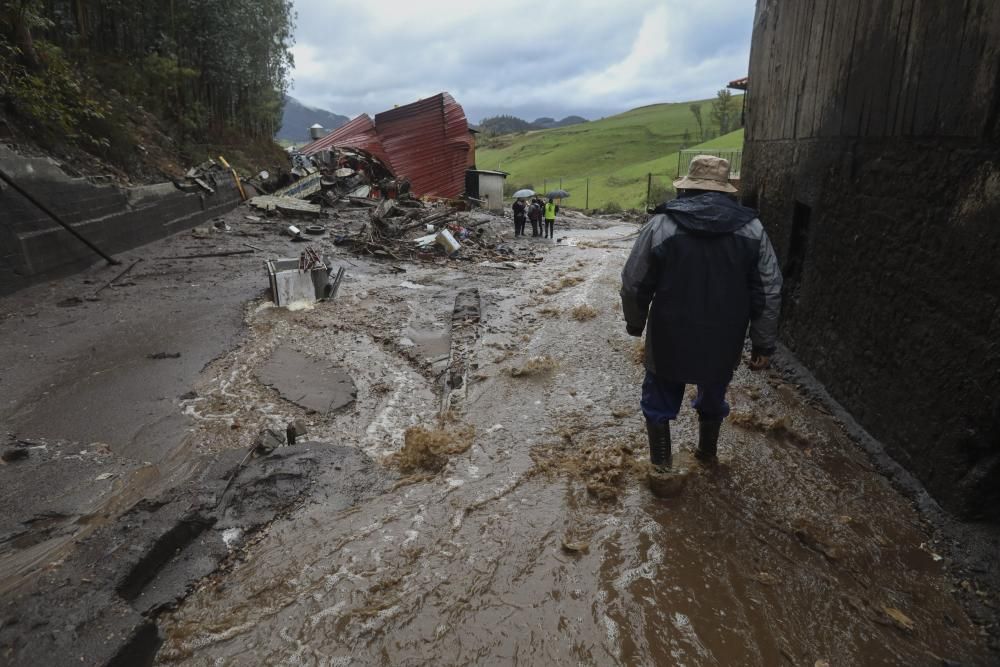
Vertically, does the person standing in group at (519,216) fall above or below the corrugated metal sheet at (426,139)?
below

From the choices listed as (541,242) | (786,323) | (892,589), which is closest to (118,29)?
(541,242)

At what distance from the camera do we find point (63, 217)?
26.2 feet

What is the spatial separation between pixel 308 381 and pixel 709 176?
428cm

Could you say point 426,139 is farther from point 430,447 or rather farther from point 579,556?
point 579,556

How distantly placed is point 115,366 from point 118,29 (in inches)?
579

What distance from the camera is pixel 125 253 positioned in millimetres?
9852

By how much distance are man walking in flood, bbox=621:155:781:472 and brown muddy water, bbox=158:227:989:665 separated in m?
0.90

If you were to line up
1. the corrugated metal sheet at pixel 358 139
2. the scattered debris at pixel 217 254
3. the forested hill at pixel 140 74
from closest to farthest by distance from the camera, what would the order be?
the forested hill at pixel 140 74 → the scattered debris at pixel 217 254 → the corrugated metal sheet at pixel 358 139

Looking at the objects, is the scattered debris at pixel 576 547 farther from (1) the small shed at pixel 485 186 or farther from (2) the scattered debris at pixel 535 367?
(1) the small shed at pixel 485 186

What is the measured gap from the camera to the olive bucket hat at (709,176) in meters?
2.90

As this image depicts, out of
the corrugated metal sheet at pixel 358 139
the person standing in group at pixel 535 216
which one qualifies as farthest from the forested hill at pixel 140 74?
the person standing in group at pixel 535 216

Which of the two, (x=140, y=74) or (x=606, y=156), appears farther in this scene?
(x=606, y=156)

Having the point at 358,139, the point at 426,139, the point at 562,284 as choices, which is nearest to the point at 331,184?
the point at 358,139

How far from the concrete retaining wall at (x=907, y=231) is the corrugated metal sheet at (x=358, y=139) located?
22547 mm
